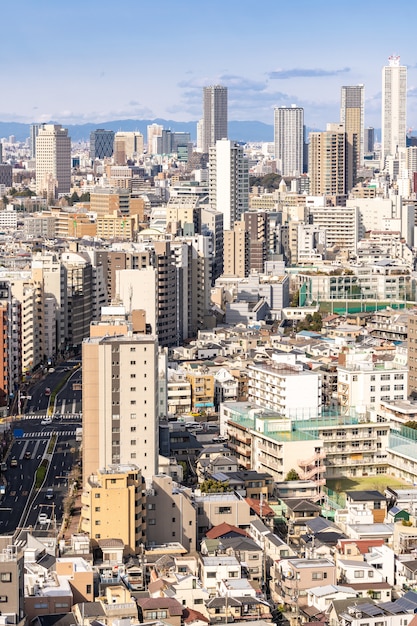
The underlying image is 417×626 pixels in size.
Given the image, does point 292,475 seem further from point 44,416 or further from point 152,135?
point 152,135

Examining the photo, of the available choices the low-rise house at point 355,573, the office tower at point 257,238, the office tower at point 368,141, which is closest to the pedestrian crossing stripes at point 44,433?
the low-rise house at point 355,573

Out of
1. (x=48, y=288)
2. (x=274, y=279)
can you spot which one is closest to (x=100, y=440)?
(x=48, y=288)

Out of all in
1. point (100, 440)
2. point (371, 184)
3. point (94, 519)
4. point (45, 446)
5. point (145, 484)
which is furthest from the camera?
point (371, 184)

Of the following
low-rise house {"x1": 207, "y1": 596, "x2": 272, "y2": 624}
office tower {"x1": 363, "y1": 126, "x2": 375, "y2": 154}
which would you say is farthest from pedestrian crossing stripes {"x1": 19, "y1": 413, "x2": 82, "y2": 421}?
office tower {"x1": 363, "y1": 126, "x2": 375, "y2": 154}

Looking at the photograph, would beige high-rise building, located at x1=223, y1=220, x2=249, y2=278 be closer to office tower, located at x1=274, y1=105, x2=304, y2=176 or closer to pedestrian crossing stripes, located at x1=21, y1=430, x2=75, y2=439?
pedestrian crossing stripes, located at x1=21, y1=430, x2=75, y2=439

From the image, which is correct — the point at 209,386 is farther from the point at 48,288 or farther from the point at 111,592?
the point at 111,592

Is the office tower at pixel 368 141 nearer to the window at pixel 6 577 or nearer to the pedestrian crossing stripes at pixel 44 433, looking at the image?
the pedestrian crossing stripes at pixel 44 433

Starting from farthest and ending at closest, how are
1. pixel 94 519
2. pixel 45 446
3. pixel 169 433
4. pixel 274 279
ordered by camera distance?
pixel 274 279 → pixel 45 446 → pixel 169 433 → pixel 94 519

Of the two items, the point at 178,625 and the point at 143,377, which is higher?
the point at 143,377

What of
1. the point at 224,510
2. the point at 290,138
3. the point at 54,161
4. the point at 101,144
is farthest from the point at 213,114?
the point at 224,510
